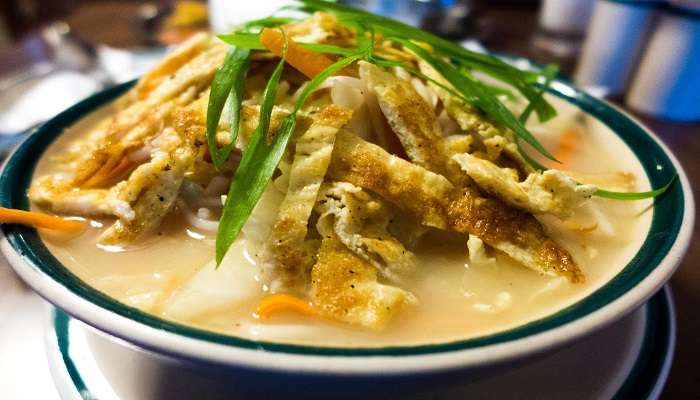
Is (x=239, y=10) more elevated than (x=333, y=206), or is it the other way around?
(x=333, y=206)

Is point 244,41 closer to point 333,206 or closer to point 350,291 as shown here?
point 333,206

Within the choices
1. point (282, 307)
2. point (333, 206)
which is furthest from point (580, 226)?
point (282, 307)

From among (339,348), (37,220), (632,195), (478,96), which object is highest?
(478,96)

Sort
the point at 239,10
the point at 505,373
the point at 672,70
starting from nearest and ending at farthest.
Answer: the point at 505,373
the point at 672,70
the point at 239,10

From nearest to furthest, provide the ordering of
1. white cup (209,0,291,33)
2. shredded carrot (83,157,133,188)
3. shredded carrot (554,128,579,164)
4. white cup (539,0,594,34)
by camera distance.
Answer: shredded carrot (83,157,133,188)
shredded carrot (554,128,579,164)
white cup (209,0,291,33)
white cup (539,0,594,34)

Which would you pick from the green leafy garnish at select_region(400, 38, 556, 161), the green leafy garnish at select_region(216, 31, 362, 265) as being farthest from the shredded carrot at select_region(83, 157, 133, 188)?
the green leafy garnish at select_region(400, 38, 556, 161)

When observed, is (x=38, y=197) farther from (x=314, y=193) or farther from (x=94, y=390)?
(x=314, y=193)

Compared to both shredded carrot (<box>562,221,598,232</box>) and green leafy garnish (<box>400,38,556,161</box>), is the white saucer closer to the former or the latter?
shredded carrot (<box>562,221,598,232</box>)

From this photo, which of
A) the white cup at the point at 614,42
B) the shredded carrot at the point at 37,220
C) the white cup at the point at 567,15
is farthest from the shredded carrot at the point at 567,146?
the white cup at the point at 567,15
